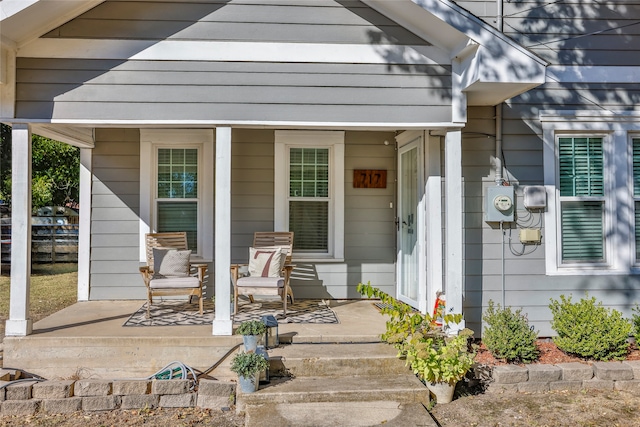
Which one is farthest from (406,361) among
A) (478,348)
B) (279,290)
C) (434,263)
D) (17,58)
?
(17,58)

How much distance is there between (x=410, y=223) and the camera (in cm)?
A: 594

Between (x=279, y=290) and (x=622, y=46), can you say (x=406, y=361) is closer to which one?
(x=279, y=290)

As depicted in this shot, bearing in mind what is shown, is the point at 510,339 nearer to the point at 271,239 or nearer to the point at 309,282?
the point at 309,282

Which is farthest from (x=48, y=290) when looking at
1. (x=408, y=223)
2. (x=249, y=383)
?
(x=408, y=223)

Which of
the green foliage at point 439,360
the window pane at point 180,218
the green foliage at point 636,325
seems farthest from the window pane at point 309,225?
the green foliage at point 636,325

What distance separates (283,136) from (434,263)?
2.60m

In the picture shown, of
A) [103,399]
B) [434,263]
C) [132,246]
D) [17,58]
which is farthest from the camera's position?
[132,246]

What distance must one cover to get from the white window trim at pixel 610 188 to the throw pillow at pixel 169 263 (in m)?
3.98

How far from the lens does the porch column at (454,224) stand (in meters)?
4.64

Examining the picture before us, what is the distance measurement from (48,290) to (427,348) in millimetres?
6957

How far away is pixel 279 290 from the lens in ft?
17.3

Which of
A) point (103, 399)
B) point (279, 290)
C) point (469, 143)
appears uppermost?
point (469, 143)

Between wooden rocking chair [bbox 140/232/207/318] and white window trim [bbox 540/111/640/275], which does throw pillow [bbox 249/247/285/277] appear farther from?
white window trim [bbox 540/111/640/275]

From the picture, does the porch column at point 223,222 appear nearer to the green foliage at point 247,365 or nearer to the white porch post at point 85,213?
the green foliage at point 247,365
